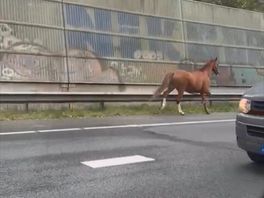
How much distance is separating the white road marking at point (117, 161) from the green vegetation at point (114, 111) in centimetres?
650

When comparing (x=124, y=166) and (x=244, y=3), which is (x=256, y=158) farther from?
(x=244, y=3)

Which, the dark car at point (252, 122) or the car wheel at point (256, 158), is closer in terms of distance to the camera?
the dark car at point (252, 122)

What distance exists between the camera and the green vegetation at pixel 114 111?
1482 cm

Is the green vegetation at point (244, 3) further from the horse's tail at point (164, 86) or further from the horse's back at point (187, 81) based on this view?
the horse's tail at point (164, 86)

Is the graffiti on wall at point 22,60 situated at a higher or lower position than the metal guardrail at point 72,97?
higher

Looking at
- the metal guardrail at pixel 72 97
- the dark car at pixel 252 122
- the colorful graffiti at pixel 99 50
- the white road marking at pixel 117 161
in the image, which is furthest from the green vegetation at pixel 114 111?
the dark car at pixel 252 122

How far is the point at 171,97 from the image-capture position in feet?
62.0

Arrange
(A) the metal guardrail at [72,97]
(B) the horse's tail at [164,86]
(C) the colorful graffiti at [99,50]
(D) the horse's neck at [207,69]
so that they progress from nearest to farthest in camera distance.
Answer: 1. (A) the metal guardrail at [72,97]
2. (C) the colorful graffiti at [99,50]
3. (B) the horse's tail at [164,86]
4. (D) the horse's neck at [207,69]

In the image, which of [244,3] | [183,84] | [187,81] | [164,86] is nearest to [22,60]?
[164,86]

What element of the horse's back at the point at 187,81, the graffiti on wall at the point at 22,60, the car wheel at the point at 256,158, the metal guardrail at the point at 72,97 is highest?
the graffiti on wall at the point at 22,60

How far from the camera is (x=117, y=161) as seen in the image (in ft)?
27.0

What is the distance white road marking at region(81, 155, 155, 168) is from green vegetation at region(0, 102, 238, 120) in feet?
21.3

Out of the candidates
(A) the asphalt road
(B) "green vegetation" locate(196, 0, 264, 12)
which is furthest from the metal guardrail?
(B) "green vegetation" locate(196, 0, 264, 12)

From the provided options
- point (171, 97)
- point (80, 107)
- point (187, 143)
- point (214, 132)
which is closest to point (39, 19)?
point (80, 107)
